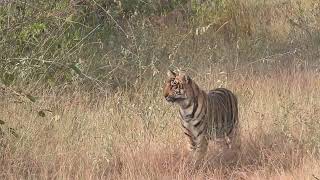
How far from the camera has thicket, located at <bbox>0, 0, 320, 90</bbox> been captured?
5828mm

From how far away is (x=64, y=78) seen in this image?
20.9 ft

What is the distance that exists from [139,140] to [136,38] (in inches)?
109

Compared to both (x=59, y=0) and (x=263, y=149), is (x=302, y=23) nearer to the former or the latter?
(x=59, y=0)

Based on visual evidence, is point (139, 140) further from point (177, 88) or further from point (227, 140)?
point (227, 140)

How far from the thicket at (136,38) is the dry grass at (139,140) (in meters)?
0.31

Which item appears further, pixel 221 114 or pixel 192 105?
pixel 221 114

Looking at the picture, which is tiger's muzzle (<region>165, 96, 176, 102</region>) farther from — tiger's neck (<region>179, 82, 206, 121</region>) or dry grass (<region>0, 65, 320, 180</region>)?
dry grass (<region>0, 65, 320, 180</region>)

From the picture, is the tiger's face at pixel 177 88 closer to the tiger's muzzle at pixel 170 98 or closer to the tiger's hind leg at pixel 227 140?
the tiger's muzzle at pixel 170 98

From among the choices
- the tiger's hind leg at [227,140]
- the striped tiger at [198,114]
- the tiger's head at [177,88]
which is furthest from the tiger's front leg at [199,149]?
the tiger's head at [177,88]

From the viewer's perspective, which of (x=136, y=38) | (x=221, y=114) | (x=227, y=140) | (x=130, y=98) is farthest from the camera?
(x=136, y=38)

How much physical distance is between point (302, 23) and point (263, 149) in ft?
15.7

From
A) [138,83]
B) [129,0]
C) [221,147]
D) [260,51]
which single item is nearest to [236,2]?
[260,51]

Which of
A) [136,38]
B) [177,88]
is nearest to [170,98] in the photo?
[177,88]

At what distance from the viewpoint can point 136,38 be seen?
25.0 ft
